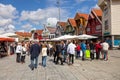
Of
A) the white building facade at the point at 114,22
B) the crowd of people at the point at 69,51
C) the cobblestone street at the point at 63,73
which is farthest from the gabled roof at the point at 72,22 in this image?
the cobblestone street at the point at 63,73

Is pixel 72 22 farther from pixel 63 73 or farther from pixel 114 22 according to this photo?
pixel 63 73

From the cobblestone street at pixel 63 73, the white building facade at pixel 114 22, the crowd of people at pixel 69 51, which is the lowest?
the cobblestone street at pixel 63 73

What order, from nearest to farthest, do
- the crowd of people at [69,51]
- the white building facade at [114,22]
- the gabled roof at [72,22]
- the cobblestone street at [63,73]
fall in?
the cobblestone street at [63,73], the crowd of people at [69,51], the white building facade at [114,22], the gabled roof at [72,22]

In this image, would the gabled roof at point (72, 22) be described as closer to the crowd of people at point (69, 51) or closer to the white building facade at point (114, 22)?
the white building facade at point (114, 22)

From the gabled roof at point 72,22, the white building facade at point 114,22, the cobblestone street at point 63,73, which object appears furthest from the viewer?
the gabled roof at point 72,22

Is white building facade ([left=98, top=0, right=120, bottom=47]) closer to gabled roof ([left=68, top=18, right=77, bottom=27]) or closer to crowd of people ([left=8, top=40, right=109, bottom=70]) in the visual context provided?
crowd of people ([left=8, top=40, right=109, bottom=70])

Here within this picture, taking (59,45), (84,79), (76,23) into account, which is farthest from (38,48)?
(76,23)

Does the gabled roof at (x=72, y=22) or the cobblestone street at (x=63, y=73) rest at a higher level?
the gabled roof at (x=72, y=22)

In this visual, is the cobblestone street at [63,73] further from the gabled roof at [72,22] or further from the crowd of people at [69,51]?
the gabled roof at [72,22]

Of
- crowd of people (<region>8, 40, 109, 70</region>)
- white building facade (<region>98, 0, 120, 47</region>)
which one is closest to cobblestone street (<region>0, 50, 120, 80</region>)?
crowd of people (<region>8, 40, 109, 70</region>)

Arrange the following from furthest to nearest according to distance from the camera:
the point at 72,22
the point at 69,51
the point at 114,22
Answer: the point at 72,22, the point at 114,22, the point at 69,51

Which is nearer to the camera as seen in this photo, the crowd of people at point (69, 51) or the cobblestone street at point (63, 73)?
the cobblestone street at point (63, 73)

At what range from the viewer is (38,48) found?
14.0m

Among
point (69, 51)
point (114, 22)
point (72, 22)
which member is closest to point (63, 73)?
point (69, 51)
